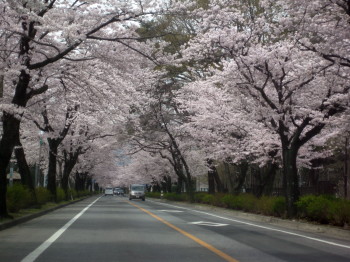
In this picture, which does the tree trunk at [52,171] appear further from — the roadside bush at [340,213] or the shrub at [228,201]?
the roadside bush at [340,213]

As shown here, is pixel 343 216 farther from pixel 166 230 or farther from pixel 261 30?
pixel 261 30

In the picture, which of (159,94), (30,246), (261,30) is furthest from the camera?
(159,94)

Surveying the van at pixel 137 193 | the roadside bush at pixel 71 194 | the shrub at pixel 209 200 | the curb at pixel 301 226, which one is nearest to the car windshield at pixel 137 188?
the van at pixel 137 193

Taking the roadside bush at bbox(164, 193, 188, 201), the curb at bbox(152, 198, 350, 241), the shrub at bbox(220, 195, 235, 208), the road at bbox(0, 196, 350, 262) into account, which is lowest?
the road at bbox(0, 196, 350, 262)

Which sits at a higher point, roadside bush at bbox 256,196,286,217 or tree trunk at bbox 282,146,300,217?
tree trunk at bbox 282,146,300,217

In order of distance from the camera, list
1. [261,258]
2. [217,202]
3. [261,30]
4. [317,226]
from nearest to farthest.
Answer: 1. [261,258]
2. [317,226]
3. [261,30]
4. [217,202]

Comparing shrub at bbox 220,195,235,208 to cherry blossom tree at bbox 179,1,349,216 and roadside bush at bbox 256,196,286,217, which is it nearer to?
roadside bush at bbox 256,196,286,217

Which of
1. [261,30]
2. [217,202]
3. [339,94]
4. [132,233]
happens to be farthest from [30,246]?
[217,202]

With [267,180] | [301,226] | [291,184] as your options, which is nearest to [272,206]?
[291,184]

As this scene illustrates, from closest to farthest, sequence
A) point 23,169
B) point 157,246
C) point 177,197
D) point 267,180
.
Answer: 1. point 157,246
2. point 23,169
3. point 267,180
4. point 177,197

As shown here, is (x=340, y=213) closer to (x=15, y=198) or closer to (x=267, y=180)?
(x=15, y=198)

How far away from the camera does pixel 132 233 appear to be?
1310 centimetres

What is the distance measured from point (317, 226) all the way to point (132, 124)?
2292 cm

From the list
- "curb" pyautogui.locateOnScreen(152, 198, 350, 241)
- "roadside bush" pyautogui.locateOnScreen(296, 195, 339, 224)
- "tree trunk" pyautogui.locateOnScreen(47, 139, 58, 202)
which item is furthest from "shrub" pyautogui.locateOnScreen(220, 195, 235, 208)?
"tree trunk" pyautogui.locateOnScreen(47, 139, 58, 202)
